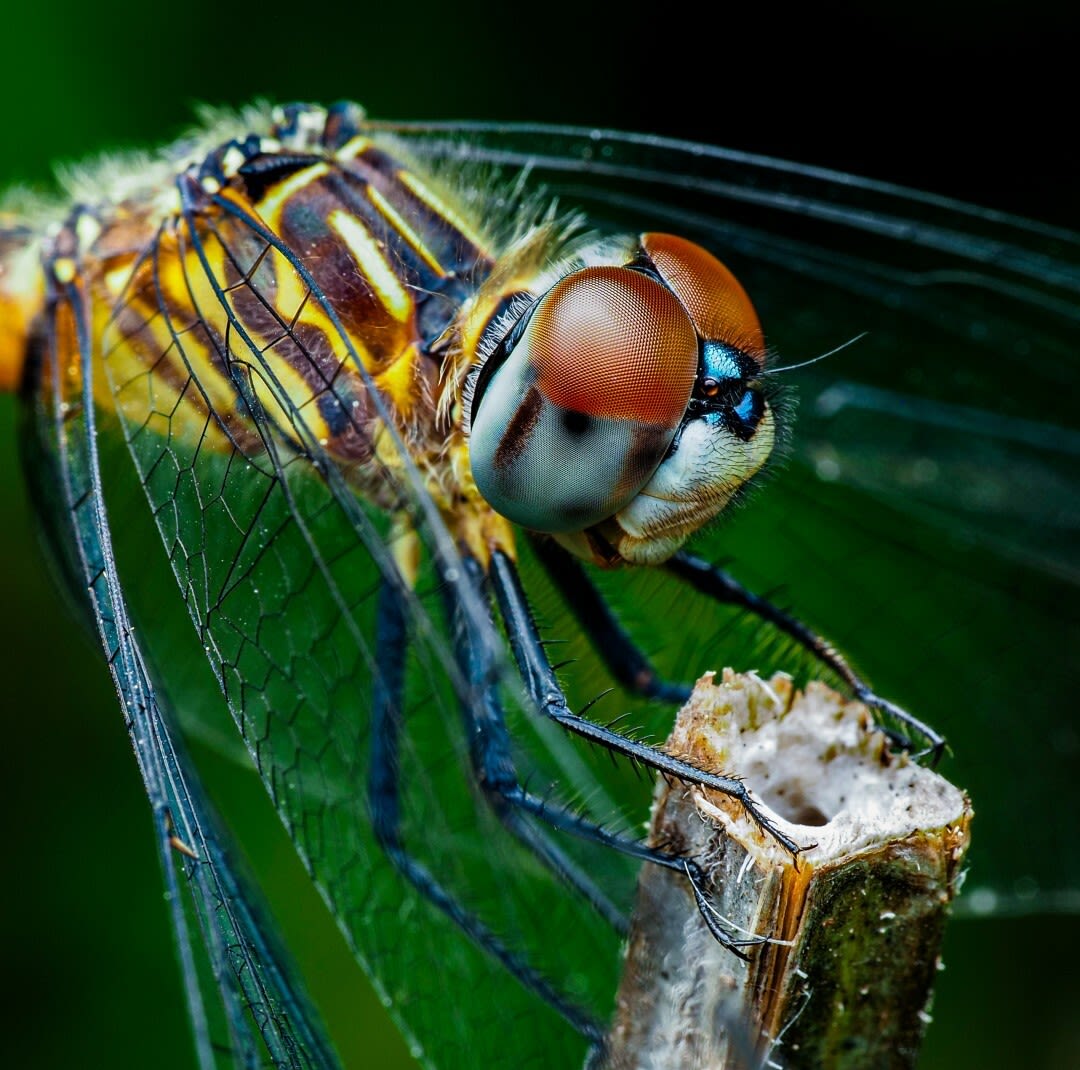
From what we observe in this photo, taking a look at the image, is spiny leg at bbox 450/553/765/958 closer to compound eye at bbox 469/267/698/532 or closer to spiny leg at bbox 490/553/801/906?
spiny leg at bbox 490/553/801/906

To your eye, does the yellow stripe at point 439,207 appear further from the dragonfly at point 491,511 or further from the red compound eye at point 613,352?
the red compound eye at point 613,352

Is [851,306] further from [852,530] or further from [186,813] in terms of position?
[186,813]

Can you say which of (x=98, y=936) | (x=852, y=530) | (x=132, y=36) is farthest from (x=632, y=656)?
(x=132, y=36)

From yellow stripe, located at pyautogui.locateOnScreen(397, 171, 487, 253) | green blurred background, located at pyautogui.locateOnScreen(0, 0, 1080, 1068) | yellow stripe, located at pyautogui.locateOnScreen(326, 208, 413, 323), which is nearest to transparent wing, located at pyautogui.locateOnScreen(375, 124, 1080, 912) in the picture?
yellow stripe, located at pyautogui.locateOnScreen(397, 171, 487, 253)

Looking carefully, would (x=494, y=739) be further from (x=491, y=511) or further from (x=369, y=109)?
(x=369, y=109)

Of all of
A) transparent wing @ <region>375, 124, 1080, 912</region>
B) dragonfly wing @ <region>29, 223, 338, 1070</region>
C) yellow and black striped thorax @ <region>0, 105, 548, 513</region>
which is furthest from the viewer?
transparent wing @ <region>375, 124, 1080, 912</region>

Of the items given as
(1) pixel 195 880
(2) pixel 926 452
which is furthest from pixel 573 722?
(2) pixel 926 452
